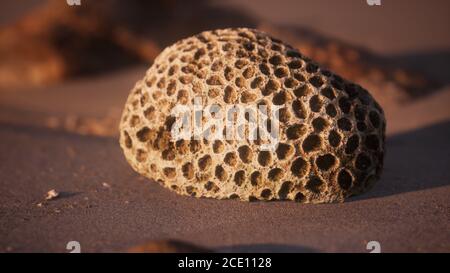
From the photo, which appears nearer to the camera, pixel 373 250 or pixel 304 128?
pixel 373 250

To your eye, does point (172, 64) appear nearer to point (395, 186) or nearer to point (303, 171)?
point (303, 171)

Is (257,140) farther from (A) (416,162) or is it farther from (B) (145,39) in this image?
(B) (145,39)

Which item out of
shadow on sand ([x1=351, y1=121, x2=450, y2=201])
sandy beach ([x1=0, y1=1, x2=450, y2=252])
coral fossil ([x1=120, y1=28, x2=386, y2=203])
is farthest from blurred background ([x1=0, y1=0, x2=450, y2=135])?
coral fossil ([x1=120, y1=28, x2=386, y2=203])

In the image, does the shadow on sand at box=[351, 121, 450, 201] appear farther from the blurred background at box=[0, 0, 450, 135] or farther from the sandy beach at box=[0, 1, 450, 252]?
the blurred background at box=[0, 0, 450, 135]

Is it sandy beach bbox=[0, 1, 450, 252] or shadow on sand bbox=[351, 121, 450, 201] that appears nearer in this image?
sandy beach bbox=[0, 1, 450, 252]

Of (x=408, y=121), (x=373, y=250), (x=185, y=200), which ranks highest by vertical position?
(x=408, y=121)
